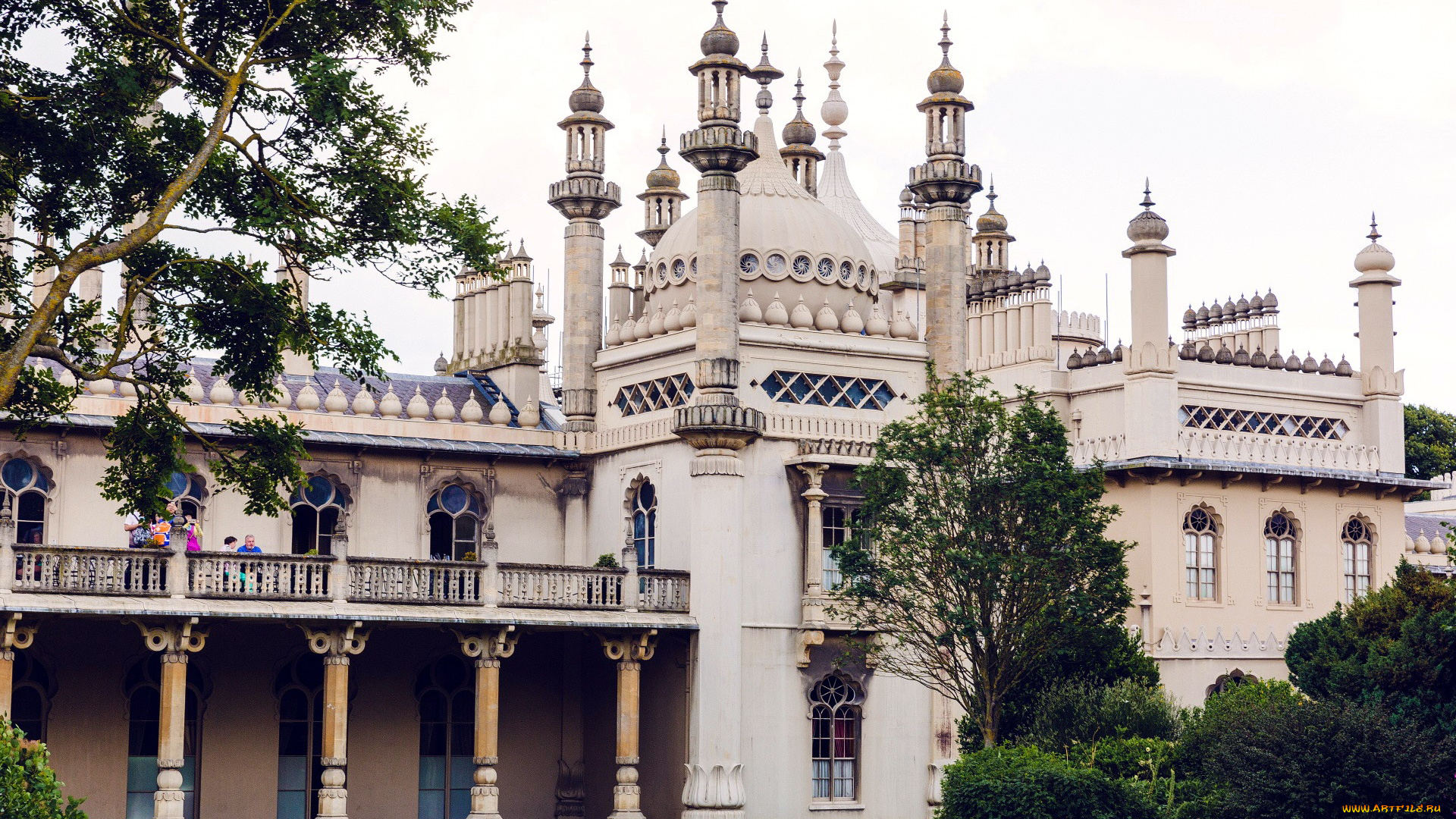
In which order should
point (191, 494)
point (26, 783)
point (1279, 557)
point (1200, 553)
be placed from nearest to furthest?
point (26, 783) → point (191, 494) → point (1200, 553) → point (1279, 557)

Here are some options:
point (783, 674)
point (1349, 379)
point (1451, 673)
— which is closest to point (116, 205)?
point (783, 674)

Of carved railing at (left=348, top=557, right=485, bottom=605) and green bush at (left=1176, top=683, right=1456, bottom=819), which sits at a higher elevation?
carved railing at (left=348, top=557, right=485, bottom=605)

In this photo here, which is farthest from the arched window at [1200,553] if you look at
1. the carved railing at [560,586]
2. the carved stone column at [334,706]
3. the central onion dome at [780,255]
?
the carved stone column at [334,706]

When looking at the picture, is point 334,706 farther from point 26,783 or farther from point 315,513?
point 26,783

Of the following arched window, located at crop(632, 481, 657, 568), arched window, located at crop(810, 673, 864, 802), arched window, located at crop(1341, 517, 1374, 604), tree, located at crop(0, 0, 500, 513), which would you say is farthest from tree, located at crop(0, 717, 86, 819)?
arched window, located at crop(1341, 517, 1374, 604)

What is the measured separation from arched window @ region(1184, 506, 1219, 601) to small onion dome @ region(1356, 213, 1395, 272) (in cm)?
794

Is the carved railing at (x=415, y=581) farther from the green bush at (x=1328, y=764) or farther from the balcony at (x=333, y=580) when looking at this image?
the green bush at (x=1328, y=764)

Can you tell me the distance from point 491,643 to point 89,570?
6.83 metres

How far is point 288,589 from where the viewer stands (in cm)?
3042

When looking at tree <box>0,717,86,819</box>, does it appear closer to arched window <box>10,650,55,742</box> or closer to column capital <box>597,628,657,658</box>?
arched window <box>10,650,55,742</box>

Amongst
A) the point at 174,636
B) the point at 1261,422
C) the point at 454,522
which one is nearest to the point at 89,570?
the point at 174,636

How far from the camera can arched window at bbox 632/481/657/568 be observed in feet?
118

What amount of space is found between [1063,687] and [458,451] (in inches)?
466

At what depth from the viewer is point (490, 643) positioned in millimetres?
32531
